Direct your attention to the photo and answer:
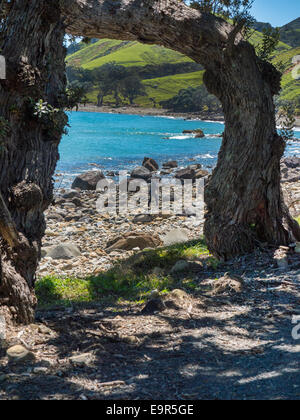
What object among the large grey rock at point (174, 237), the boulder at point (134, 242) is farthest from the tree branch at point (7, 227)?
the large grey rock at point (174, 237)

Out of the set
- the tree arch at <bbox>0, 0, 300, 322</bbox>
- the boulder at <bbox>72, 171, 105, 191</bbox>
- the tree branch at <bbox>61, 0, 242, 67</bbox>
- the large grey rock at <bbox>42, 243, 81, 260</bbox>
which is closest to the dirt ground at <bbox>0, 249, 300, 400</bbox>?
the tree arch at <bbox>0, 0, 300, 322</bbox>

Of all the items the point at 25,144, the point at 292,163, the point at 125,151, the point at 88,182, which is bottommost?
the point at 88,182

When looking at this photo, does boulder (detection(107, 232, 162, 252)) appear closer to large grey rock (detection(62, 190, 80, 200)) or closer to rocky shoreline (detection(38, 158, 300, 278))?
rocky shoreline (detection(38, 158, 300, 278))

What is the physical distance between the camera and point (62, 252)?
43.1 ft

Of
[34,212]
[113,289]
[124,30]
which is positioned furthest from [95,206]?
[34,212]

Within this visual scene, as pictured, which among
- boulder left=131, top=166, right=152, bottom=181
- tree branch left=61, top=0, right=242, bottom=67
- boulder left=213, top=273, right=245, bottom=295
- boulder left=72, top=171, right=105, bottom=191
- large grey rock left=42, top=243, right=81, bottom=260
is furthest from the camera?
boulder left=131, top=166, right=152, bottom=181

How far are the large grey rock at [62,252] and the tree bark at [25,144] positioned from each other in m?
7.05

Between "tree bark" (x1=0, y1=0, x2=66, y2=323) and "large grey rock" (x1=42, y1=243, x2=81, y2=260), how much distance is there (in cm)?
705

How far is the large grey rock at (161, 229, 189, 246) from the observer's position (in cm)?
1423

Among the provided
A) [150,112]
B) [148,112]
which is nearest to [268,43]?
[148,112]

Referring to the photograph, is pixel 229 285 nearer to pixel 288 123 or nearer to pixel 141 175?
pixel 288 123

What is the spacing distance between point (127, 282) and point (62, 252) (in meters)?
3.98

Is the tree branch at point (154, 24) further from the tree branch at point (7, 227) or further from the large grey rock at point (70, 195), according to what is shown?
the large grey rock at point (70, 195)
